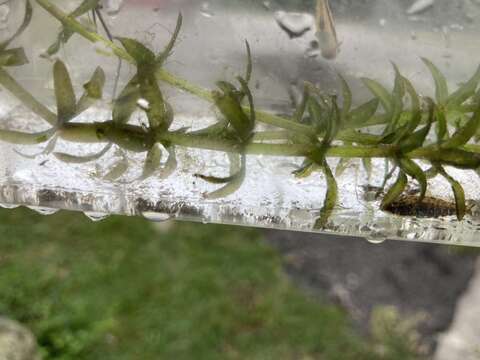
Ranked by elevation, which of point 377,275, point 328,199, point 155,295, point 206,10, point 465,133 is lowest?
point 155,295

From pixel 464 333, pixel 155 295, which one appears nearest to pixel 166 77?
pixel 155 295

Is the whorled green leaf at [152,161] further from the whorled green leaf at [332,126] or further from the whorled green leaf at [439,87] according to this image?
the whorled green leaf at [439,87]

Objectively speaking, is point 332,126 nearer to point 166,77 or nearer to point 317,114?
point 317,114

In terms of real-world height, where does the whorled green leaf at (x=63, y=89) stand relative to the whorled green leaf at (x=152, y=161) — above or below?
above

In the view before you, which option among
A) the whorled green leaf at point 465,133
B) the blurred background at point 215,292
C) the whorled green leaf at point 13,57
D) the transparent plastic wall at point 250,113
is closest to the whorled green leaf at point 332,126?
the transparent plastic wall at point 250,113

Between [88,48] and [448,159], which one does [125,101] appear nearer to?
[88,48]

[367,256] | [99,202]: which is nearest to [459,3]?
[99,202]
